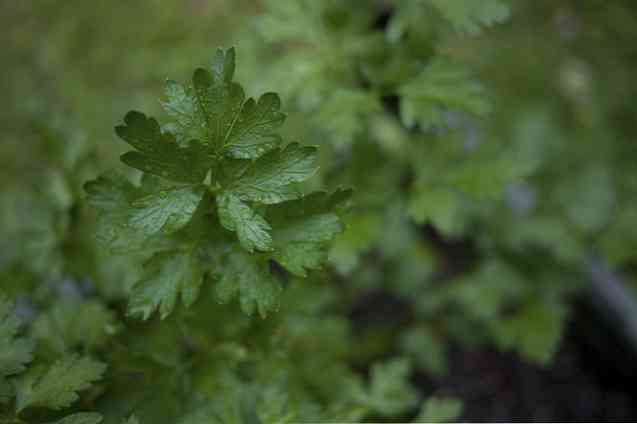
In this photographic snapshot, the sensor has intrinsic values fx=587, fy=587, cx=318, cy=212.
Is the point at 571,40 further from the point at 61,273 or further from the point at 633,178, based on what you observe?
the point at 61,273

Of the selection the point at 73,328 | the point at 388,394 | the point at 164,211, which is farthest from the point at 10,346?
the point at 388,394

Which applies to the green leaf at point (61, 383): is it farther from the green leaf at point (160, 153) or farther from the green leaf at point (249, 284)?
the green leaf at point (160, 153)

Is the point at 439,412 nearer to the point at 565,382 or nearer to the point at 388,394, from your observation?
the point at 388,394

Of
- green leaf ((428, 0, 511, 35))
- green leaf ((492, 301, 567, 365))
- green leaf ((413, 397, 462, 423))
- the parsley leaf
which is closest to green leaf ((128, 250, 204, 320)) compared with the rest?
the parsley leaf

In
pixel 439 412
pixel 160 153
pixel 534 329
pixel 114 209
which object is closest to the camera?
pixel 160 153

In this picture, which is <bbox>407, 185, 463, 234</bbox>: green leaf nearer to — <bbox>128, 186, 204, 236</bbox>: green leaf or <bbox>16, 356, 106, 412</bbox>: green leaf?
<bbox>128, 186, 204, 236</bbox>: green leaf

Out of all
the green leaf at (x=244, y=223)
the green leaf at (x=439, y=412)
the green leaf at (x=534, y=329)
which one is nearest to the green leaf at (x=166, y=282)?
the green leaf at (x=244, y=223)
